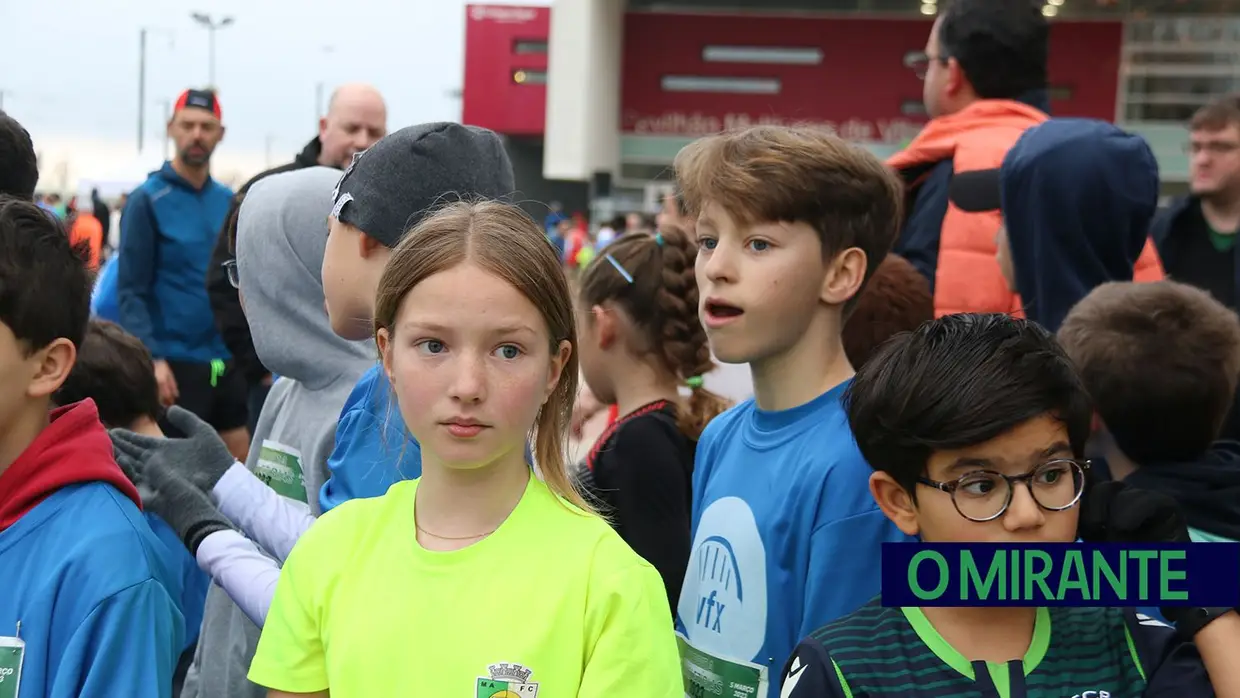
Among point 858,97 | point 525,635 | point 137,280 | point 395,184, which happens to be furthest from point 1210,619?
point 858,97

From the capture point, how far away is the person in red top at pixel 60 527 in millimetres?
1891

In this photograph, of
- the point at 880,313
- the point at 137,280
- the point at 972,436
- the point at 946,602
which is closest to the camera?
the point at 946,602

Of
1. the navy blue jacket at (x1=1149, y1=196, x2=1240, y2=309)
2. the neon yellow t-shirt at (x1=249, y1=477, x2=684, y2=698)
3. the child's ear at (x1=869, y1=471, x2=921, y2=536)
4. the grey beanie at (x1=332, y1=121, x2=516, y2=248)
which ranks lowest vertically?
the neon yellow t-shirt at (x1=249, y1=477, x2=684, y2=698)

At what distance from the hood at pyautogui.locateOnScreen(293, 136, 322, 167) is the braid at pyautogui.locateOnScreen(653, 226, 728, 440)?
2523mm

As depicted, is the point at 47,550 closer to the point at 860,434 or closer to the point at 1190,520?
the point at 860,434

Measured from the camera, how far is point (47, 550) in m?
1.95

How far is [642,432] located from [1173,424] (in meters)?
1.28

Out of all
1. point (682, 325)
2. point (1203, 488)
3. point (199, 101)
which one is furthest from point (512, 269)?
point (199, 101)

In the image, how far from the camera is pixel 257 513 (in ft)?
8.07

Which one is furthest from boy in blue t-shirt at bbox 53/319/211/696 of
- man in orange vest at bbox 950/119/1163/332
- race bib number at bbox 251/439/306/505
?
man in orange vest at bbox 950/119/1163/332

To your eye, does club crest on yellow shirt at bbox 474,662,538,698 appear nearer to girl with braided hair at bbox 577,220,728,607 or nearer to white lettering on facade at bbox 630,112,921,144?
girl with braided hair at bbox 577,220,728,607

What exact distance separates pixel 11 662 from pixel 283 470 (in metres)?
0.88

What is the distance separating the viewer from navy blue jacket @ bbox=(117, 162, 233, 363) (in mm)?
6258

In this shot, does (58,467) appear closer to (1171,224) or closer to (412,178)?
(412,178)
